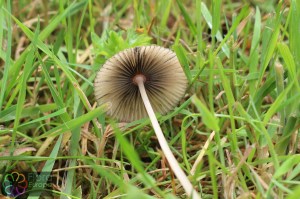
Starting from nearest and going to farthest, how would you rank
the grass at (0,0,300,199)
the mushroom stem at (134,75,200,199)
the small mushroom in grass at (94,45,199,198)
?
the mushroom stem at (134,75,200,199) → the grass at (0,0,300,199) → the small mushroom in grass at (94,45,199,198)

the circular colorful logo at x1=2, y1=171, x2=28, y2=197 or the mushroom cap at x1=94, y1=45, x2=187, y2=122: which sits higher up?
the mushroom cap at x1=94, y1=45, x2=187, y2=122

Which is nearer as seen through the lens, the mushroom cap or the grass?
the grass

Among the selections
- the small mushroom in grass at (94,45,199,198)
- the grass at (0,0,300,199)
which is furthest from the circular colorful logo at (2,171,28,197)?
the small mushroom in grass at (94,45,199,198)

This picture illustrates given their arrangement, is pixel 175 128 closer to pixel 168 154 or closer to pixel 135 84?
pixel 135 84

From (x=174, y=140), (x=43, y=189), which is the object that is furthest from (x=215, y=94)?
(x=43, y=189)

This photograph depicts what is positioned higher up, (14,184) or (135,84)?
(135,84)

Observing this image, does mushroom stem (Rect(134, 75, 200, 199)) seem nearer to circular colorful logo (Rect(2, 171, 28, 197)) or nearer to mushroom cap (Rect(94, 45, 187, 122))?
mushroom cap (Rect(94, 45, 187, 122))

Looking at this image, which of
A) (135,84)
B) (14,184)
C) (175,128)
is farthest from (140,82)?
(14,184)

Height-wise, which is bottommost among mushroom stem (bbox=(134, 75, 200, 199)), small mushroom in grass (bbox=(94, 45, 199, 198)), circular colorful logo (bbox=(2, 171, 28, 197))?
circular colorful logo (bbox=(2, 171, 28, 197))
